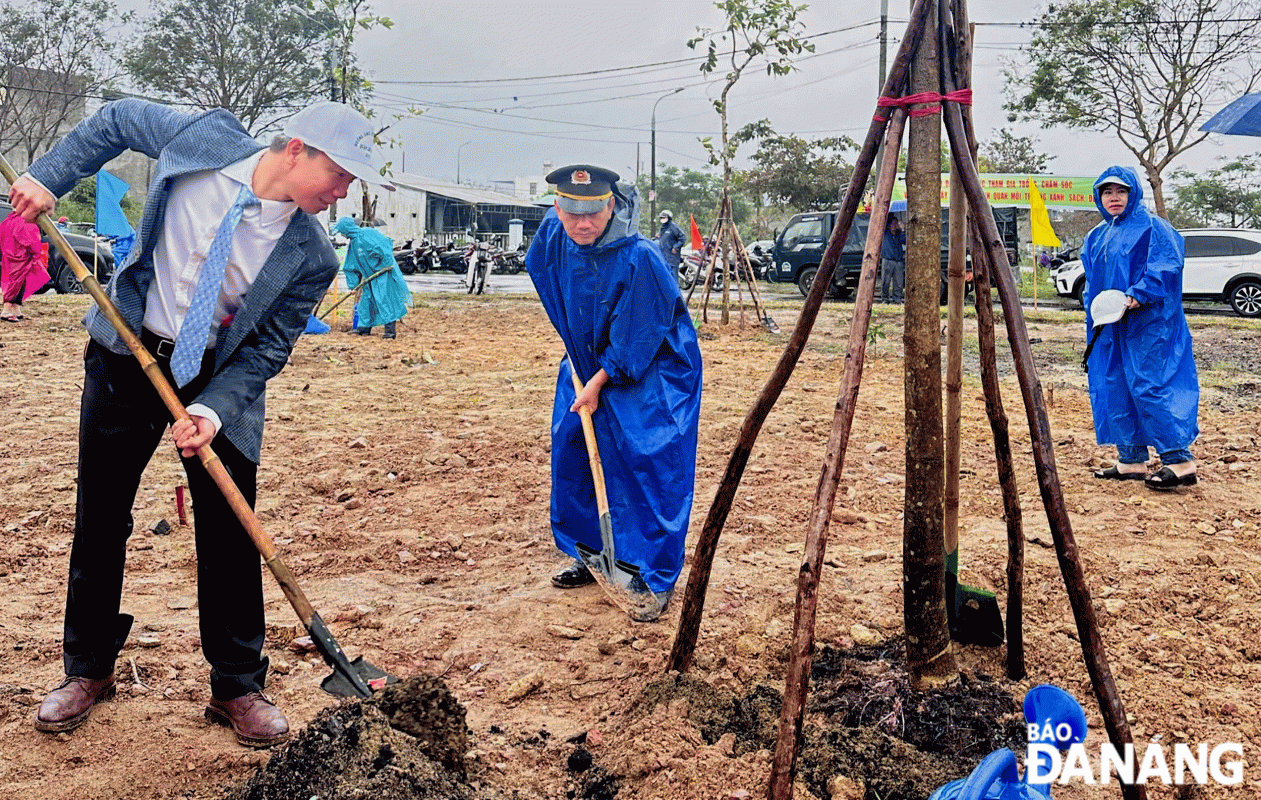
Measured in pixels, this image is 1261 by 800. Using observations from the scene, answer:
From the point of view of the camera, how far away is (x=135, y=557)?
415cm

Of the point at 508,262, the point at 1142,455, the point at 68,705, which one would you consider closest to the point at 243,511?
the point at 68,705

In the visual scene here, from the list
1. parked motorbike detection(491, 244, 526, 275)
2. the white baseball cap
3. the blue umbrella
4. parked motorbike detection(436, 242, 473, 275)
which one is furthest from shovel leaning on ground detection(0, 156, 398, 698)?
parked motorbike detection(491, 244, 526, 275)

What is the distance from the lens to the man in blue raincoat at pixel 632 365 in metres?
3.53

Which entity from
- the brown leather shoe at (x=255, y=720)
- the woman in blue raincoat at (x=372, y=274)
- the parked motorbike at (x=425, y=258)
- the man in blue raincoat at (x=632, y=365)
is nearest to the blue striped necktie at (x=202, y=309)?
the brown leather shoe at (x=255, y=720)

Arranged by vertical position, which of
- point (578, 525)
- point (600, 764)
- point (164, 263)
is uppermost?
point (164, 263)

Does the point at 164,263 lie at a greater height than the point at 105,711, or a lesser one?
greater

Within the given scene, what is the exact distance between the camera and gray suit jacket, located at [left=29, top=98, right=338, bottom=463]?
2510mm

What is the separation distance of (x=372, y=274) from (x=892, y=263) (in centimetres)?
1106

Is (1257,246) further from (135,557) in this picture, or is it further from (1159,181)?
(135,557)

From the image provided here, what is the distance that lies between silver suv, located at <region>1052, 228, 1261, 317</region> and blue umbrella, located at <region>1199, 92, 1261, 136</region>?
27.8ft

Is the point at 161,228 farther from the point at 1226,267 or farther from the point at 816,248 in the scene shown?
the point at 816,248

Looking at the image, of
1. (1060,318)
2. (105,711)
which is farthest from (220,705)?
(1060,318)

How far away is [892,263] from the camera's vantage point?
62.3 feet

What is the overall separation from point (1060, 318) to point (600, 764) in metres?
14.4
